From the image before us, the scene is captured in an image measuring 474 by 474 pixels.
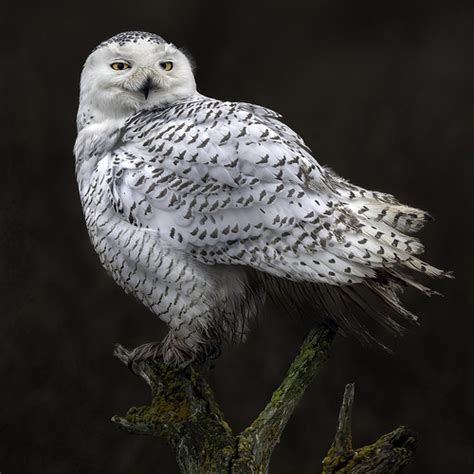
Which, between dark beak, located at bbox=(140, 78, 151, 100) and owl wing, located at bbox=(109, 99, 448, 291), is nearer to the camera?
owl wing, located at bbox=(109, 99, 448, 291)

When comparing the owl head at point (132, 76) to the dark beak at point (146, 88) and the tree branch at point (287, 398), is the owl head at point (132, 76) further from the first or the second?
the tree branch at point (287, 398)

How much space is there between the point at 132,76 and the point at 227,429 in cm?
115

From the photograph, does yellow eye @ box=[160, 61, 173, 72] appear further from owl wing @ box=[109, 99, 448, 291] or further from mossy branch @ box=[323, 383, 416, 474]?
mossy branch @ box=[323, 383, 416, 474]

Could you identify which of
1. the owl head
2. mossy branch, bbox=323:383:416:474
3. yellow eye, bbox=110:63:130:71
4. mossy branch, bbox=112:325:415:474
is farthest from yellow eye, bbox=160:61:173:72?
mossy branch, bbox=323:383:416:474

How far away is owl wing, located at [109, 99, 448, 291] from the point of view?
2992 mm

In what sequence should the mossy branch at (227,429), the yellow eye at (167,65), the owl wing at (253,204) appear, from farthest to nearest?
the yellow eye at (167,65)
the mossy branch at (227,429)
the owl wing at (253,204)

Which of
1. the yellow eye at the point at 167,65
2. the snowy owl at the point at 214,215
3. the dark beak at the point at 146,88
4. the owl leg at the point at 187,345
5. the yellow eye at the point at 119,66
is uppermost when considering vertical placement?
the yellow eye at the point at 167,65

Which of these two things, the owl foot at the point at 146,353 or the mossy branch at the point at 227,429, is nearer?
the mossy branch at the point at 227,429

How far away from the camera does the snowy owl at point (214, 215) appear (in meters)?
3.02

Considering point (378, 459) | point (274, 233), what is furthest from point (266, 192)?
point (378, 459)

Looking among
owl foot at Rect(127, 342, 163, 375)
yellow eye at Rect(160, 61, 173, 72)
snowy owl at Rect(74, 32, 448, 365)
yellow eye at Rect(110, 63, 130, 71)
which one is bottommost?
owl foot at Rect(127, 342, 163, 375)

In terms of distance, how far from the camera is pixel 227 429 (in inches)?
125

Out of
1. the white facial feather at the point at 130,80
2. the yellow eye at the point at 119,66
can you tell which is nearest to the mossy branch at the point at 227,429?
the white facial feather at the point at 130,80

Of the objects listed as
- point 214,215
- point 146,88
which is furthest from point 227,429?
point 146,88
